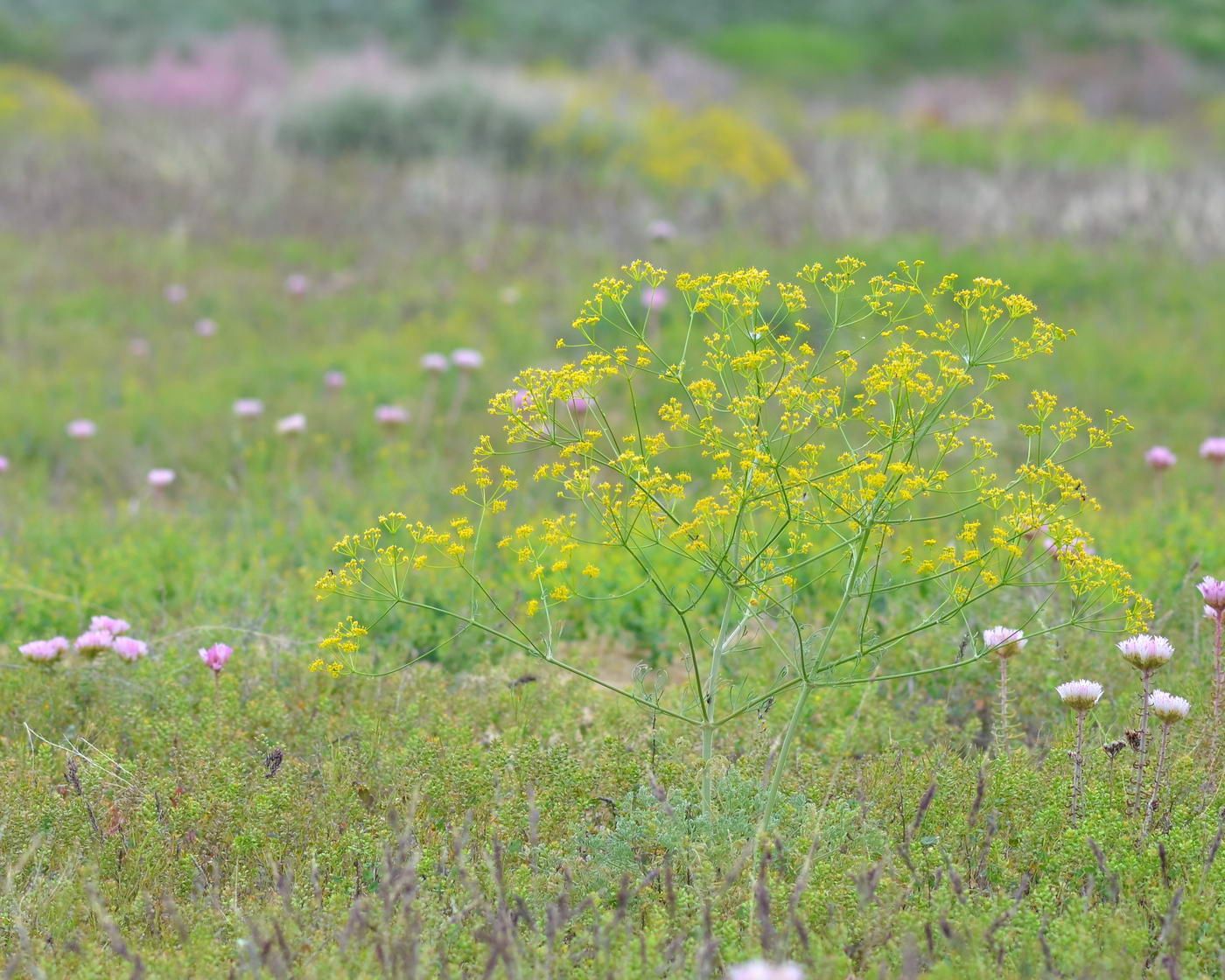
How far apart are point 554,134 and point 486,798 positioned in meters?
10.4

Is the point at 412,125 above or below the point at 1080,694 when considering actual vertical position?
below

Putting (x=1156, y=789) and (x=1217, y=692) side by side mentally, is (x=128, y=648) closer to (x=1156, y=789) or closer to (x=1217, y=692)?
(x=1156, y=789)

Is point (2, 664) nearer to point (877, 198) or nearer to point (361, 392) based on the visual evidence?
point (361, 392)

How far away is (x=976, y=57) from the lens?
92.1 feet

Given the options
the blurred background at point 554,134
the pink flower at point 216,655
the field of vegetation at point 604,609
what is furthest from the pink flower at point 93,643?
the blurred background at point 554,134

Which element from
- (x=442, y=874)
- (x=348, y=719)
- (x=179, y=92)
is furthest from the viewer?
(x=179, y=92)

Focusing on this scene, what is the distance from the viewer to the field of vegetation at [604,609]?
241cm

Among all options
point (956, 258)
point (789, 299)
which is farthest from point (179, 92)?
point (789, 299)

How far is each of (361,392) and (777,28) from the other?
25.5m

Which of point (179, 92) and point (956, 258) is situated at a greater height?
point (956, 258)

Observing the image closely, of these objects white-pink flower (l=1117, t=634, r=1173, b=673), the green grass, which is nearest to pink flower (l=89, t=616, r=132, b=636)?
the green grass

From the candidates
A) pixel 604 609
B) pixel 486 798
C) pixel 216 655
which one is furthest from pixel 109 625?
pixel 604 609

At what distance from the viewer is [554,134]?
1249cm

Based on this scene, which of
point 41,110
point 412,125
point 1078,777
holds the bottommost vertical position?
point 41,110
